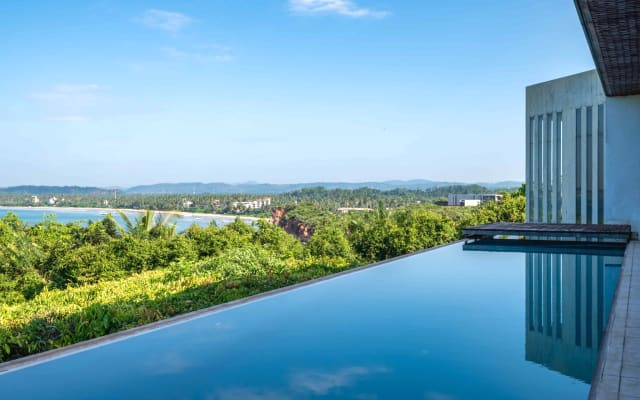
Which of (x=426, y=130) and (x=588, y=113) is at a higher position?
(x=426, y=130)

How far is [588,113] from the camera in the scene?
9883 mm

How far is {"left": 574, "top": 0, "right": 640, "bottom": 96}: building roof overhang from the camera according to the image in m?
3.59

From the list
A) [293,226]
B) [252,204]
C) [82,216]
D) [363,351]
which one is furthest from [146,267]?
[82,216]

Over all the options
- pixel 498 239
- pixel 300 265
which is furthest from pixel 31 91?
pixel 498 239

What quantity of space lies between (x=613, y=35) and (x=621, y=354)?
3076 mm

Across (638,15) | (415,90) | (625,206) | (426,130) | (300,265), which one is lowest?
(300,265)

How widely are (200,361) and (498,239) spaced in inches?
306

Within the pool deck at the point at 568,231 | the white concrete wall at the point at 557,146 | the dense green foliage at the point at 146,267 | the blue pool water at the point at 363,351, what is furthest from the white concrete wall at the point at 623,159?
the dense green foliage at the point at 146,267

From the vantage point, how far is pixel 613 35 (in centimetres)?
430

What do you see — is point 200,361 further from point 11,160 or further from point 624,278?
point 11,160

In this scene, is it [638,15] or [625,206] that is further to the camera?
[625,206]

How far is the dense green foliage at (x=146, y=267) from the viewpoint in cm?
471

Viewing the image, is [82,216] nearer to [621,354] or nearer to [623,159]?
[623,159]

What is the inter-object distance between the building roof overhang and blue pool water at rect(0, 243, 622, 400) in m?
2.22
